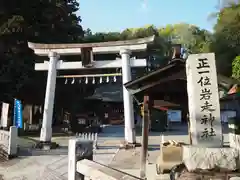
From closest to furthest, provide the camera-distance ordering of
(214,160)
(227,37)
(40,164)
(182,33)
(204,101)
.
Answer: (214,160), (204,101), (40,164), (227,37), (182,33)

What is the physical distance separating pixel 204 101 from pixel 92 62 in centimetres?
1007

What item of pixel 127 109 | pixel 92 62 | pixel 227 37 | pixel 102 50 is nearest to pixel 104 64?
pixel 92 62

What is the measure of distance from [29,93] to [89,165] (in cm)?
1811

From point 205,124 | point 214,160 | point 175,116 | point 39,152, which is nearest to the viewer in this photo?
point 214,160

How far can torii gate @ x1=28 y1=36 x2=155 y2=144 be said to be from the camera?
13516mm

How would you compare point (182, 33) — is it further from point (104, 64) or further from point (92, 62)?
point (92, 62)

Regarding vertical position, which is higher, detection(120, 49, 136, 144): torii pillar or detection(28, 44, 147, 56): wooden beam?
detection(28, 44, 147, 56): wooden beam

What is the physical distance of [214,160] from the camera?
4.25 m

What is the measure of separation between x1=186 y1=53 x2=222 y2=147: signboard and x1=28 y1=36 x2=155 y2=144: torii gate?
8392mm

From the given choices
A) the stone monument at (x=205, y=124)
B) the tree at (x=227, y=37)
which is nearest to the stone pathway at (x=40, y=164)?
the stone monument at (x=205, y=124)

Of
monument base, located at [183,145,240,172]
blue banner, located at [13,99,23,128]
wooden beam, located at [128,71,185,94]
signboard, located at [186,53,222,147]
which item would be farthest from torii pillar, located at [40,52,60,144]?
monument base, located at [183,145,240,172]

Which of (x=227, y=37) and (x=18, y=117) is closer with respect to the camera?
(x=18, y=117)

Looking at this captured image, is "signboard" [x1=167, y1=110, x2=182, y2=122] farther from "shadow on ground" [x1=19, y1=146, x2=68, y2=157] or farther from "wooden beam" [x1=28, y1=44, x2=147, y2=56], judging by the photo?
"shadow on ground" [x1=19, y1=146, x2=68, y2=157]

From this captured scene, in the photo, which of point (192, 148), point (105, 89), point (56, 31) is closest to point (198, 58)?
point (192, 148)
